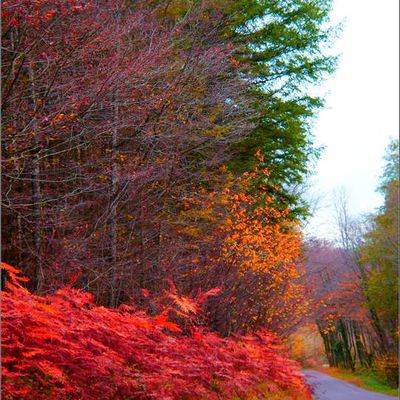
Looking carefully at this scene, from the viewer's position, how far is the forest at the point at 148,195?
6324 mm

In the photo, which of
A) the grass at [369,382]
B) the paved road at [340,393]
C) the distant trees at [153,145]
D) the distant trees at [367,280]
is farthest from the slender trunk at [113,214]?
the grass at [369,382]

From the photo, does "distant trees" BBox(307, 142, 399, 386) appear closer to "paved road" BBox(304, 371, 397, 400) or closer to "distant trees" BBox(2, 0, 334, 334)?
"paved road" BBox(304, 371, 397, 400)

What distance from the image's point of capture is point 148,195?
10797mm

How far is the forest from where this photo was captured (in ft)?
20.7

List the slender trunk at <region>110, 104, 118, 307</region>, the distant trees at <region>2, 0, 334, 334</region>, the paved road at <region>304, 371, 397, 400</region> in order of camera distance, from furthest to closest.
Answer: the paved road at <region>304, 371, 397, 400</region> → the slender trunk at <region>110, 104, 118, 307</region> → the distant trees at <region>2, 0, 334, 334</region>

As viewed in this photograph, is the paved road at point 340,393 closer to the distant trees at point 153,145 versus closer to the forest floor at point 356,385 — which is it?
the forest floor at point 356,385

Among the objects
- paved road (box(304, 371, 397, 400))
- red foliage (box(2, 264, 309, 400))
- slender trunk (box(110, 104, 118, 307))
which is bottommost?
paved road (box(304, 371, 397, 400))

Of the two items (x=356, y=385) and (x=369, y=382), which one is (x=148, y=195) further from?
(x=369, y=382)

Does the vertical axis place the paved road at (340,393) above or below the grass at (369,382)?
above

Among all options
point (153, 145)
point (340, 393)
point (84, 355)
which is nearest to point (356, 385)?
point (340, 393)

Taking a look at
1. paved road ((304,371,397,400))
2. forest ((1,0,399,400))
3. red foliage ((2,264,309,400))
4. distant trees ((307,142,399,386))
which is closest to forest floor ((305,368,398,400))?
paved road ((304,371,397,400))

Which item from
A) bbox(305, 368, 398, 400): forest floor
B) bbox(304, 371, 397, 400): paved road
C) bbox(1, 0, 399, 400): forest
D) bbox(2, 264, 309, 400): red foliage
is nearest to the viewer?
bbox(2, 264, 309, 400): red foliage

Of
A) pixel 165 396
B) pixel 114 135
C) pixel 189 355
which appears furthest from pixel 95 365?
pixel 114 135

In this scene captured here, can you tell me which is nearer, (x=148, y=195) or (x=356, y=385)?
(x=148, y=195)
